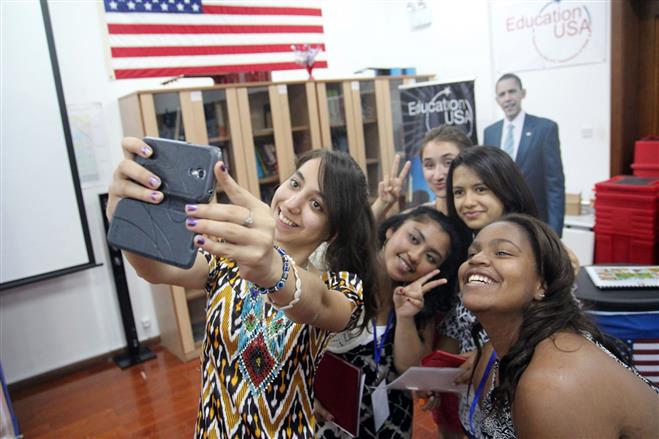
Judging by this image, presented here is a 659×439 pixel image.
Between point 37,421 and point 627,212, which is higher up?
point 627,212

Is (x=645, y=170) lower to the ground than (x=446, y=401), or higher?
higher

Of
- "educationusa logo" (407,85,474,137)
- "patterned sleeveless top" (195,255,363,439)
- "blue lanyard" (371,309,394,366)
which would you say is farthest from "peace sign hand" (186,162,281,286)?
"educationusa logo" (407,85,474,137)

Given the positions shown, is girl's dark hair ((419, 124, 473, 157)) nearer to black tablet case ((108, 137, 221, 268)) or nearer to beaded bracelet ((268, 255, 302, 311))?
beaded bracelet ((268, 255, 302, 311))

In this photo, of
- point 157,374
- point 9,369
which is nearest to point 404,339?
point 157,374

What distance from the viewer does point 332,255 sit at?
1.31 m

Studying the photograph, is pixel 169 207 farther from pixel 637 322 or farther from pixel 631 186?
pixel 631 186

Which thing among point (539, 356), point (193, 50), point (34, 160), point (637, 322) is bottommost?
point (637, 322)

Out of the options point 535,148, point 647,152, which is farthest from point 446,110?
point 647,152

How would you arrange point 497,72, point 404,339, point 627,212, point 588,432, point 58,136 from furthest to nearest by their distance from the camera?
point 497,72 < point 58,136 < point 627,212 < point 404,339 < point 588,432

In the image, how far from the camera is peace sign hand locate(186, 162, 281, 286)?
2.13 ft

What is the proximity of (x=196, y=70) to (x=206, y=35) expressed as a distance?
0.99ft

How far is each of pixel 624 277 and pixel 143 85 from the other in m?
3.48

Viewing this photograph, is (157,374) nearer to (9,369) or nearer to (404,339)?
(9,369)

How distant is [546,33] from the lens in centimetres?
373
